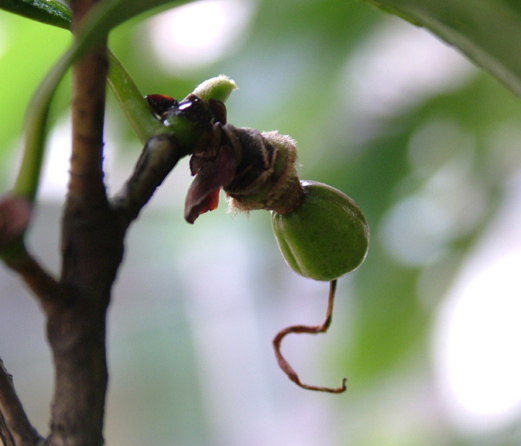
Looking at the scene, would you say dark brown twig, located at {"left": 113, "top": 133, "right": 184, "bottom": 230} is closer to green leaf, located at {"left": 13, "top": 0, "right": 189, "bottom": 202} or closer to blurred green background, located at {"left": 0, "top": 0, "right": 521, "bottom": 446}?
green leaf, located at {"left": 13, "top": 0, "right": 189, "bottom": 202}

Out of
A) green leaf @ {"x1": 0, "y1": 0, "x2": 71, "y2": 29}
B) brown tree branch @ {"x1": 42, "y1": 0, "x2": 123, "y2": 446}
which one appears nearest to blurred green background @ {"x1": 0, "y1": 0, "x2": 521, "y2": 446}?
green leaf @ {"x1": 0, "y1": 0, "x2": 71, "y2": 29}

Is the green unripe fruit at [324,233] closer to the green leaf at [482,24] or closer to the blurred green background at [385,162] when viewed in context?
the green leaf at [482,24]

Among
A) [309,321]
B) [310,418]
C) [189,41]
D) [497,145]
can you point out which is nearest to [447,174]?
[497,145]

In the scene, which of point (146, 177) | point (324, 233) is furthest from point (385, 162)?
point (146, 177)

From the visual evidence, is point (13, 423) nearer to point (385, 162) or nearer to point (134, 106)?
point (134, 106)

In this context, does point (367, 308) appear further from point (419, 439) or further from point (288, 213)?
point (288, 213)
